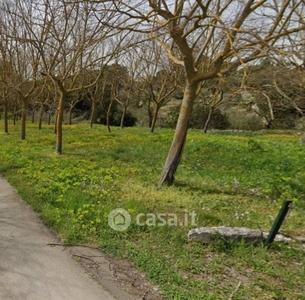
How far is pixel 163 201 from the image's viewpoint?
15.8ft

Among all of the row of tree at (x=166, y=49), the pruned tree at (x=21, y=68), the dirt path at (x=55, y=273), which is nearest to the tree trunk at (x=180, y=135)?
the row of tree at (x=166, y=49)

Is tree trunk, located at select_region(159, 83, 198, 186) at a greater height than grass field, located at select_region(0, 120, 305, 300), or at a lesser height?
greater

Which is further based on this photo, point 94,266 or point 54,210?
point 54,210

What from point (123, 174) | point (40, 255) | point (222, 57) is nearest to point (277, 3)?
point (222, 57)

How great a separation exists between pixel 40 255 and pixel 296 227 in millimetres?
3719

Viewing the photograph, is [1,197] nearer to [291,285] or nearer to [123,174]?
[123,174]

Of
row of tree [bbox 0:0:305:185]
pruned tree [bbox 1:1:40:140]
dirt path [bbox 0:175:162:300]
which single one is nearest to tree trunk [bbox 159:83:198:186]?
row of tree [bbox 0:0:305:185]

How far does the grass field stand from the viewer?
8.96 feet
